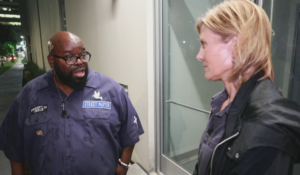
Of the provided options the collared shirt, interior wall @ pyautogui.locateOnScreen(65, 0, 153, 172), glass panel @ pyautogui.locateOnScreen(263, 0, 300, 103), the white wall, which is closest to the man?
the collared shirt

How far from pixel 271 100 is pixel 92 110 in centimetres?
128

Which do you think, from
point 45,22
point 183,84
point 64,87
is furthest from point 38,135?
point 45,22

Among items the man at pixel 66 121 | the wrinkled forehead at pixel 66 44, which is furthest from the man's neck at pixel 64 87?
the wrinkled forehead at pixel 66 44

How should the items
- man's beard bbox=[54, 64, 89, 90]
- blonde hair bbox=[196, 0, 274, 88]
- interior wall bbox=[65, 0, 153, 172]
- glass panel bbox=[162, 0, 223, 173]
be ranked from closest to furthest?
1. blonde hair bbox=[196, 0, 274, 88]
2. man's beard bbox=[54, 64, 89, 90]
3. glass panel bbox=[162, 0, 223, 173]
4. interior wall bbox=[65, 0, 153, 172]

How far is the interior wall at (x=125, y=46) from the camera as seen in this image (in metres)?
2.67

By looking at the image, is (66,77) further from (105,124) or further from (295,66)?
(295,66)

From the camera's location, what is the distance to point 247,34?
80 centimetres

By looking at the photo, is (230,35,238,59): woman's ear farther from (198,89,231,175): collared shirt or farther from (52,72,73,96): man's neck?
(52,72,73,96): man's neck

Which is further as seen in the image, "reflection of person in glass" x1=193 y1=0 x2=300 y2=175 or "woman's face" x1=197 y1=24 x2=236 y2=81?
"woman's face" x1=197 y1=24 x2=236 y2=81

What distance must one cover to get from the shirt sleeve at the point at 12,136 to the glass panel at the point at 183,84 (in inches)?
70.1

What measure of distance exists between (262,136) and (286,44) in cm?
117

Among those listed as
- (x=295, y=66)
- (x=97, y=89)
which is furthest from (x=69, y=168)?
(x=295, y=66)

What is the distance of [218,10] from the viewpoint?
0.88 m

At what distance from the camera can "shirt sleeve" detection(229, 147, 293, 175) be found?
67cm
